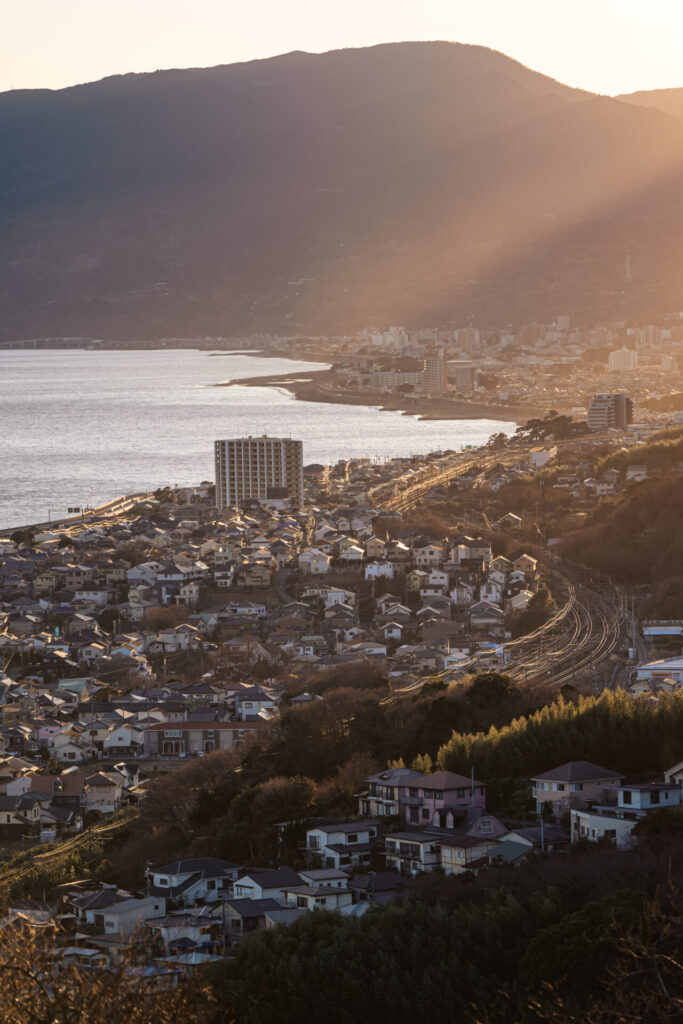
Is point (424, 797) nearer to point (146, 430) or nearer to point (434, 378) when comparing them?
point (146, 430)

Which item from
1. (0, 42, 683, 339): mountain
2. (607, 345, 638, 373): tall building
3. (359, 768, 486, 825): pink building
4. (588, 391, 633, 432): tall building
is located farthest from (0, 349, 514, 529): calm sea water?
(0, 42, 683, 339): mountain

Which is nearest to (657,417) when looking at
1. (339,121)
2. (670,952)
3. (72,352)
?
(670,952)

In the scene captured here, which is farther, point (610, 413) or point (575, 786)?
point (610, 413)

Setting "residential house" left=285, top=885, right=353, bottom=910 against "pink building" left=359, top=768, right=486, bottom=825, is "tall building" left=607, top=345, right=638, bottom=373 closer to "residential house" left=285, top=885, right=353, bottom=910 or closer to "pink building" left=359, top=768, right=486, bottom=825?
"pink building" left=359, top=768, right=486, bottom=825

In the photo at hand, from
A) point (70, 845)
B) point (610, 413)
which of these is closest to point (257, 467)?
point (610, 413)

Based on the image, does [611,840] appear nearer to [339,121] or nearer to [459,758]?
[459,758]
